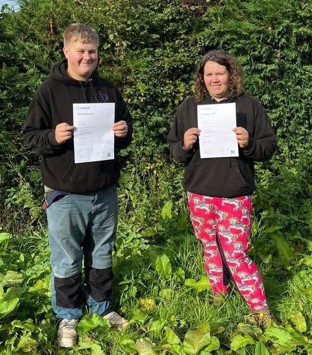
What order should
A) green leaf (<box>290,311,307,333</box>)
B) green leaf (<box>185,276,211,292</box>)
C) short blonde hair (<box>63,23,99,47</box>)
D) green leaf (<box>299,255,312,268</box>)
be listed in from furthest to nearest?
green leaf (<box>299,255,312,268</box>) → green leaf (<box>185,276,211,292</box>) → green leaf (<box>290,311,307,333</box>) → short blonde hair (<box>63,23,99,47</box>)

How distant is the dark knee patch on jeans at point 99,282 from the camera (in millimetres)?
3123

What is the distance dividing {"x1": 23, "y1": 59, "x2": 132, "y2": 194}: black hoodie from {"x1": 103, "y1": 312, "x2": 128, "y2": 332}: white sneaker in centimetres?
99

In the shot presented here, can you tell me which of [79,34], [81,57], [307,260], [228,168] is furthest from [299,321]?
[79,34]

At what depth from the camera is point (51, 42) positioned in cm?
497

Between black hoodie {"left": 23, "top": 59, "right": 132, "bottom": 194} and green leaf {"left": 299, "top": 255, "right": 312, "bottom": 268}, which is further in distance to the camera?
green leaf {"left": 299, "top": 255, "right": 312, "bottom": 268}

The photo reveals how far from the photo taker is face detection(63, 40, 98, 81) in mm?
2641

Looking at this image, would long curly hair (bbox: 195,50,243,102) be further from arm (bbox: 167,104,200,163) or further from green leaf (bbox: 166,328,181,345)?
green leaf (bbox: 166,328,181,345)

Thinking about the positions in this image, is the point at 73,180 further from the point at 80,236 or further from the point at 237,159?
the point at 237,159

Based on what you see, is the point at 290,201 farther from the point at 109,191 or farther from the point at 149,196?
the point at 109,191

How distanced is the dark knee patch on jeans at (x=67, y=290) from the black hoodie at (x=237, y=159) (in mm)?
1012

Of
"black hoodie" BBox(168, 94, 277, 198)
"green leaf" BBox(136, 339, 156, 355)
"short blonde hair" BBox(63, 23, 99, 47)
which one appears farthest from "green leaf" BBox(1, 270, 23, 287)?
"short blonde hair" BBox(63, 23, 99, 47)

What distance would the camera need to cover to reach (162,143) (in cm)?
541

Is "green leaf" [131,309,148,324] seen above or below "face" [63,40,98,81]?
below

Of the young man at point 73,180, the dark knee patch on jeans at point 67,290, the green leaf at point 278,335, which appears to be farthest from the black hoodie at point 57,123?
the green leaf at point 278,335
